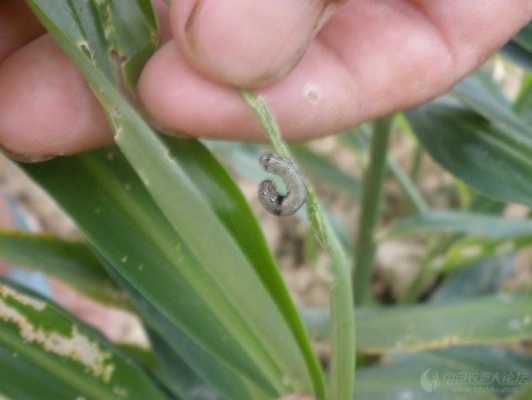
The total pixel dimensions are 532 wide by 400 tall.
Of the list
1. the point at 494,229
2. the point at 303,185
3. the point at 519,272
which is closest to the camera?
the point at 303,185

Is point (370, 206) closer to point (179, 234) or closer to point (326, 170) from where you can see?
point (326, 170)

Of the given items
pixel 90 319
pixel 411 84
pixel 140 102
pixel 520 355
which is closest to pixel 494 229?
pixel 520 355

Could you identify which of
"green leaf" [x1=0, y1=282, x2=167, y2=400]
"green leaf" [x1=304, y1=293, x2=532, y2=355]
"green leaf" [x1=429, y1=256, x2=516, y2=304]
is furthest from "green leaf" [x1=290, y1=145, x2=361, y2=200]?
"green leaf" [x1=0, y1=282, x2=167, y2=400]

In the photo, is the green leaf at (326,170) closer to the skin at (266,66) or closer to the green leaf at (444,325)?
the green leaf at (444,325)

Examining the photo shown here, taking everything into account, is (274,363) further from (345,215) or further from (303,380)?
(345,215)

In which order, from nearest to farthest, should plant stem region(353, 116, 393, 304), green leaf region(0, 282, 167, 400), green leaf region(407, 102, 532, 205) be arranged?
1. green leaf region(0, 282, 167, 400)
2. green leaf region(407, 102, 532, 205)
3. plant stem region(353, 116, 393, 304)

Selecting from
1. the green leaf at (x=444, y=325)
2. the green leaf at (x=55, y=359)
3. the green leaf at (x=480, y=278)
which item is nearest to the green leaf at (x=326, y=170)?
the green leaf at (x=480, y=278)

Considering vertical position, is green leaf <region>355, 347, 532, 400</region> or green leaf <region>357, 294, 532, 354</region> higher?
green leaf <region>357, 294, 532, 354</region>

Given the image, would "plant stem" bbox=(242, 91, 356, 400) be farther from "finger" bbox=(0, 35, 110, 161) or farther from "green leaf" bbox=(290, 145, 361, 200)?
"green leaf" bbox=(290, 145, 361, 200)
